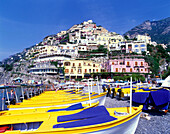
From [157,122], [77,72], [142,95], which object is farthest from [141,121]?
[77,72]

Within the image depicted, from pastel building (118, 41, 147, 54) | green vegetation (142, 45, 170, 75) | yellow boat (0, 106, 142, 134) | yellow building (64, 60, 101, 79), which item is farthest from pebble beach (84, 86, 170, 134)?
pastel building (118, 41, 147, 54)

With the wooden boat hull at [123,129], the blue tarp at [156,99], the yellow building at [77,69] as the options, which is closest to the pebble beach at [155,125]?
the blue tarp at [156,99]

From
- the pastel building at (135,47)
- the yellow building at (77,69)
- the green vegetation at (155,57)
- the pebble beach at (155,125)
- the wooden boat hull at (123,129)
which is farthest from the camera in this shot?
the pastel building at (135,47)

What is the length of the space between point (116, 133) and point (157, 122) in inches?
224

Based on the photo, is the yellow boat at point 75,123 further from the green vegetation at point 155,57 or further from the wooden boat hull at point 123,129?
the green vegetation at point 155,57

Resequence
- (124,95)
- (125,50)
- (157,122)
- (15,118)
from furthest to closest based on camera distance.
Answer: (125,50) → (124,95) → (157,122) → (15,118)

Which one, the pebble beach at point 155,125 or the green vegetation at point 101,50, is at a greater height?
the green vegetation at point 101,50

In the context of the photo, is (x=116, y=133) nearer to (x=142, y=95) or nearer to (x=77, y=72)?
(x=142, y=95)

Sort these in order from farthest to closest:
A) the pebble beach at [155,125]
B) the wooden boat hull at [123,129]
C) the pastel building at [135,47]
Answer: the pastel building at [135,47] < the pebble beach at [155,125] < the wooden boat hull at [123,129]

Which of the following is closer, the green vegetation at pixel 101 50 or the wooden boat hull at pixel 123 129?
the wooden boat hull at pixel 123 129

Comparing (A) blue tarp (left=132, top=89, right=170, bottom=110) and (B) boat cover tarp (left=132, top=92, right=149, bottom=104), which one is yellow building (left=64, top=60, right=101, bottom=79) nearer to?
(B) boat cover tarp (left=132, top=92, right=149, bottom=104)

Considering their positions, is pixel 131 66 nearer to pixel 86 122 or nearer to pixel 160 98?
pixel 160 98

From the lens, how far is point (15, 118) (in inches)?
293

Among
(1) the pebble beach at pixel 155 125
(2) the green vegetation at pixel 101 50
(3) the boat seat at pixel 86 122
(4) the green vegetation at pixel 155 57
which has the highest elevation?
(2) the green vegetation at pixel 101 50
